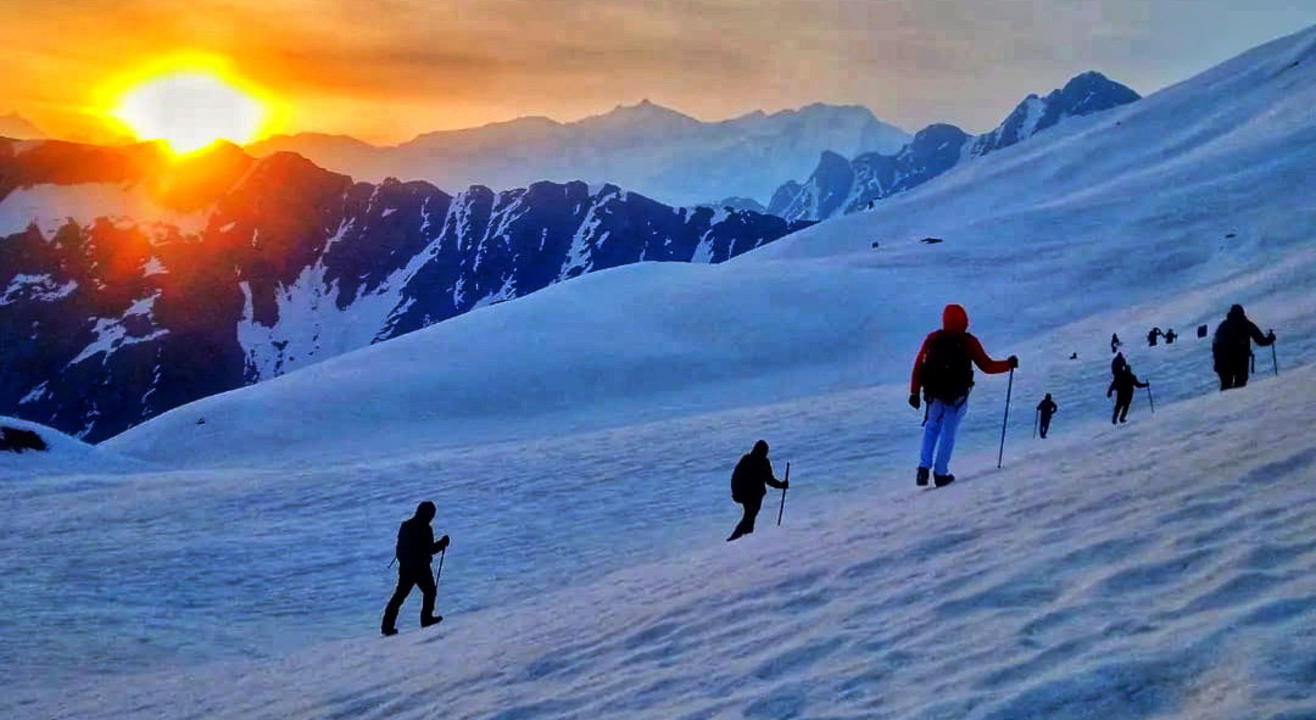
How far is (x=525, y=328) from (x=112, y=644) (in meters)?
43.0

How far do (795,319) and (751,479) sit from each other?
43043 mm

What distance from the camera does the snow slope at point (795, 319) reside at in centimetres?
4472

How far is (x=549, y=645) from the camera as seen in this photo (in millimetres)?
9656

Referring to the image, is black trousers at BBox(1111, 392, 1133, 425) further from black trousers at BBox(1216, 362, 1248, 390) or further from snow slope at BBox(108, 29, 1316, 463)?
snow slope at BBox(108, 29, 1316, 463)

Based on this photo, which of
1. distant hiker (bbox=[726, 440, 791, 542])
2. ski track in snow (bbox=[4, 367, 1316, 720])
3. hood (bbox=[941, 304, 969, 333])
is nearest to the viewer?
ski track in snow (bbox=[4, 367, 1316, 720])

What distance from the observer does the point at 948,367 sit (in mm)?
12109

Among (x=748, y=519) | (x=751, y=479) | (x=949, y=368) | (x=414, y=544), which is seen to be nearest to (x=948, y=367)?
(x=949, y=368)

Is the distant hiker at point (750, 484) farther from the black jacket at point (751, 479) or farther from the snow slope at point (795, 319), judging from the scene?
the snow slope at point (795, 319)

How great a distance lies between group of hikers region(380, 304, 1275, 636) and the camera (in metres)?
12.1

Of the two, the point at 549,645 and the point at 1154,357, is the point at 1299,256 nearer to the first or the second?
the point at 1154,357

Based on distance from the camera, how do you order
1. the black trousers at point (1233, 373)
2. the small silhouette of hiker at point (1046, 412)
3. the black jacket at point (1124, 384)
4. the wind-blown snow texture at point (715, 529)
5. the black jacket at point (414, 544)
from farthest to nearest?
the small silhouette of hiker at point (1046, 412)
the black jacket at point (1124, 384)
the black trousers at point (1233, 373)
the black jacket at point (414, 544)
the wind-blown snow texture at point (715, 529)

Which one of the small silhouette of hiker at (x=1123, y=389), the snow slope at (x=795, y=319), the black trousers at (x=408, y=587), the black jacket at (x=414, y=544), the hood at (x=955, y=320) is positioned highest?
the snow slope at (x=795, y=319)

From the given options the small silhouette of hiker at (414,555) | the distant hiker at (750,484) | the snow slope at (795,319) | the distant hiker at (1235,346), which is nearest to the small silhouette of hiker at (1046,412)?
the distant hiker at (1235,346)

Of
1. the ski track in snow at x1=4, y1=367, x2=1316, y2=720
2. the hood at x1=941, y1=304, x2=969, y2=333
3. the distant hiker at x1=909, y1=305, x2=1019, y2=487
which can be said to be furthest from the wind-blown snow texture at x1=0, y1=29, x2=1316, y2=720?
the hood at x1=941, y1=304, x2=969, y2=333
